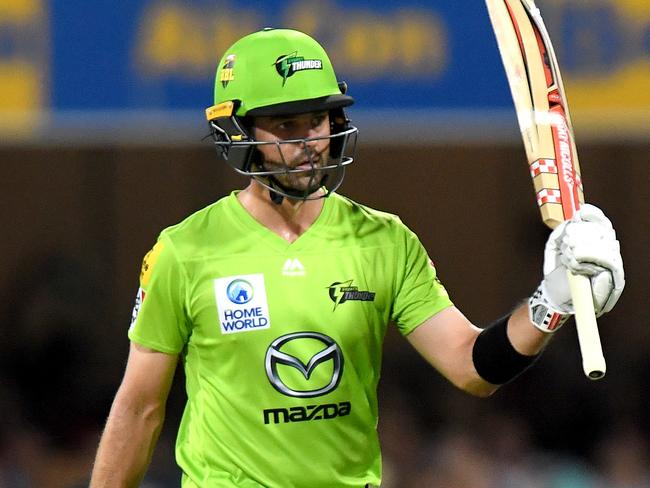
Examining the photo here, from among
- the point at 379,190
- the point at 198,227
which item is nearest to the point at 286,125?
the point at 198,227

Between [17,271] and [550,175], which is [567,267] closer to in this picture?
[550,175]

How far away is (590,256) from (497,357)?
0.44 m

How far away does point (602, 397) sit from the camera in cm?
729

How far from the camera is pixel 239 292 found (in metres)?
3.49

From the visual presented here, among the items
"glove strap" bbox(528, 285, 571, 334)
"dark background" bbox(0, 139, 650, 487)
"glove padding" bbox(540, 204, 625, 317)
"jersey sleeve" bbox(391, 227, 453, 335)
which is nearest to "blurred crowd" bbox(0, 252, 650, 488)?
"dark background" bbox(0, 139, 650, 487)

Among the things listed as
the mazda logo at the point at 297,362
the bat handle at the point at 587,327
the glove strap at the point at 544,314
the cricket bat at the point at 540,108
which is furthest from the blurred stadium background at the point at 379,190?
the bat handle at the point at 587,327

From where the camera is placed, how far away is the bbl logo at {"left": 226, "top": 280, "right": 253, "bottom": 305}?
3486 millimetres

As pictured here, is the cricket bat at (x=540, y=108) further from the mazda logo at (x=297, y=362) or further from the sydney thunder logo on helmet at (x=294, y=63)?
the mazda logo at (x=297, y=362)

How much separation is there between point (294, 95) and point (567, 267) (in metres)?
0.82

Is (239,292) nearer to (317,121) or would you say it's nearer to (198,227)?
(198,227)

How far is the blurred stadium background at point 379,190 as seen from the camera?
542 cm

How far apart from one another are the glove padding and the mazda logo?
600 mm

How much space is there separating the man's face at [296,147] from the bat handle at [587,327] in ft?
2.29

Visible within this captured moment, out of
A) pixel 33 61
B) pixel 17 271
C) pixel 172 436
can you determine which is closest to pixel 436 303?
pixel 33 61
